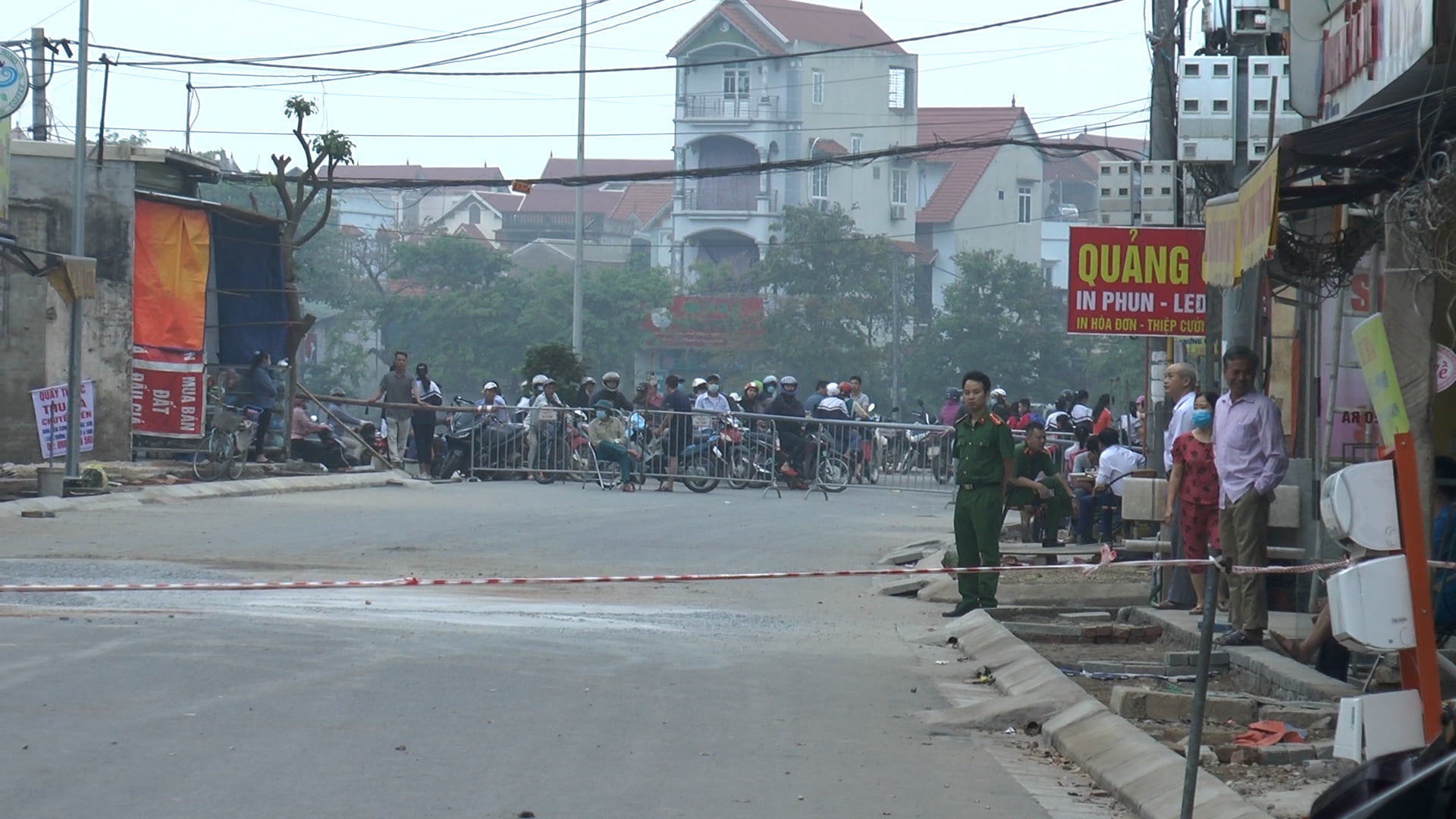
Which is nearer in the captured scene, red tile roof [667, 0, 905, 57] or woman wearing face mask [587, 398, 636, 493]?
woman wearing face mask [587, 398, 636, 493]

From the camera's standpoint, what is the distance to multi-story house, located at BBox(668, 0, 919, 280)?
77.8m

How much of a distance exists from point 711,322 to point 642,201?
33.9 m

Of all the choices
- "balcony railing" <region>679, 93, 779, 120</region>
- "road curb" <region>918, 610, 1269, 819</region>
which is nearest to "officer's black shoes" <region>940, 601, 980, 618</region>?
"road curb" <region>918, 610, 1269, 819</region>

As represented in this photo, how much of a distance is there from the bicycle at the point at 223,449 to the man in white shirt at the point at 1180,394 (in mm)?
13871

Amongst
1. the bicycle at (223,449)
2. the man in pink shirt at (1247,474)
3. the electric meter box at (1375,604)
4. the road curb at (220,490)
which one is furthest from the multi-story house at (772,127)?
the electric meter box at (1375,604)

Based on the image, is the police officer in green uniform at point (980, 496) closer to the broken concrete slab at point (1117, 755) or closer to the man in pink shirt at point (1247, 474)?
the man in pink shirt at point (1247, 474)

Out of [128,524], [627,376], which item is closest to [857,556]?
[128,524]

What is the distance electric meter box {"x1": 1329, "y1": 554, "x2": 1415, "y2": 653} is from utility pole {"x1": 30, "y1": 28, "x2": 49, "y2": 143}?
2086 centimetres

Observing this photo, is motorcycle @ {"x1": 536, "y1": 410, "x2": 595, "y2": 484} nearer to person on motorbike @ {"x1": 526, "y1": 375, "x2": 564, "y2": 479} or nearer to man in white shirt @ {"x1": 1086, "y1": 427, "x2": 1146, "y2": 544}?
person on motorbike @ {"x1": 526, "y1": 375, "x2": 564, "y2": 479}

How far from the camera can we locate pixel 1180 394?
13.2m

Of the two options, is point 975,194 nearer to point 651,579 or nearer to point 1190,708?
point 651,579

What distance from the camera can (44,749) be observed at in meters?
6.59

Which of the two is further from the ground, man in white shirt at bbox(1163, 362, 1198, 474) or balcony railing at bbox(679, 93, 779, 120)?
balcony railing at bbox(679, 93, 779, 120)

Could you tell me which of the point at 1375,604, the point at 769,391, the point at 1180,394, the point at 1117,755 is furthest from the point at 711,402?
the point at 1375,604
